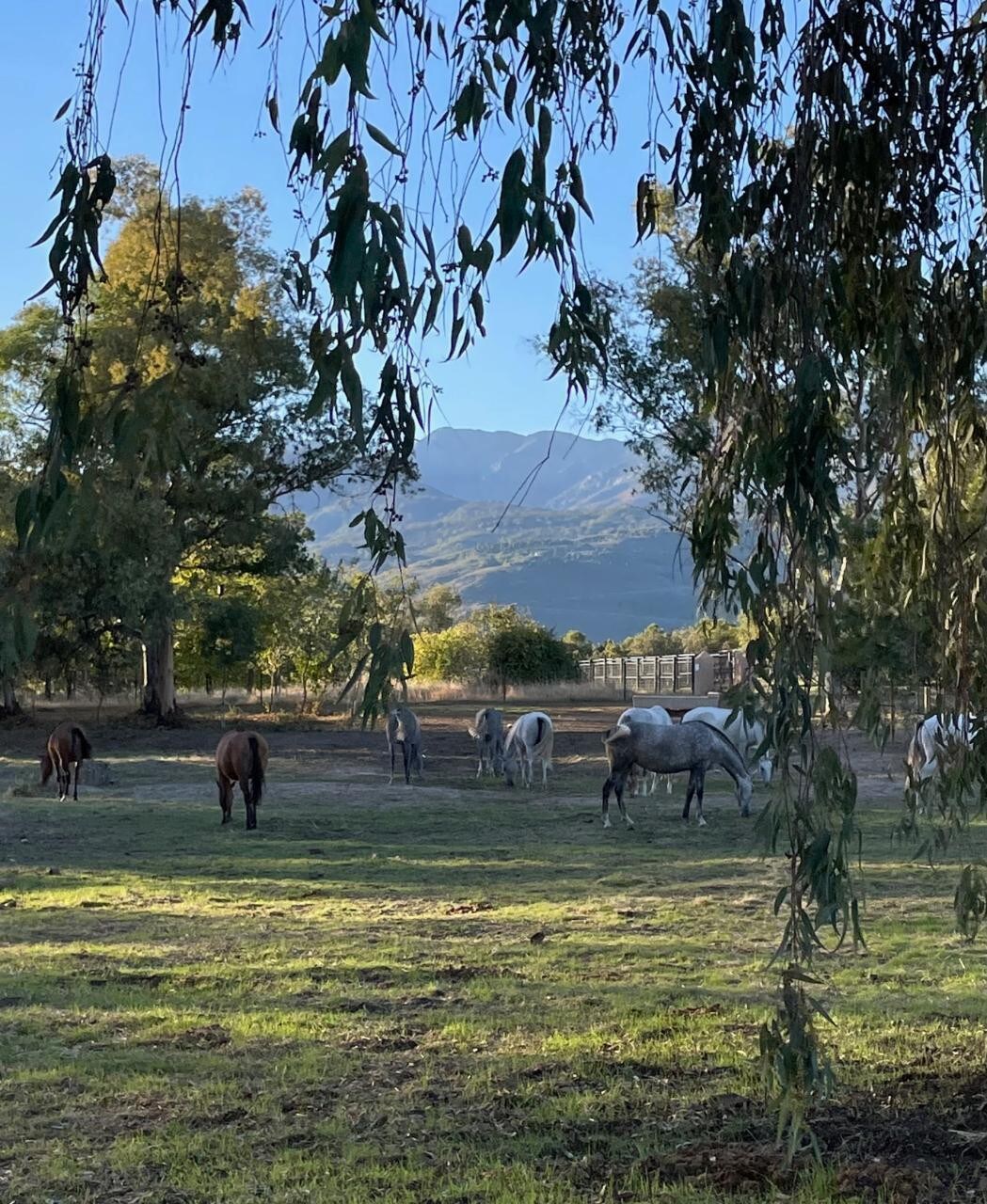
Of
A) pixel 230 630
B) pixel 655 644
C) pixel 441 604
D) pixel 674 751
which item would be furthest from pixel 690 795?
pixel 441 604

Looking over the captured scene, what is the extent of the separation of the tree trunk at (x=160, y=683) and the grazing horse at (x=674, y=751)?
1977 centimetres

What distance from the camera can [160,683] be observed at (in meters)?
34.9

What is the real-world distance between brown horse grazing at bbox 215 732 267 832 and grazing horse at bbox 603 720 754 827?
4049 millimetres

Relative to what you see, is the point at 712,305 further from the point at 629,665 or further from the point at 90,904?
the point at 629,665

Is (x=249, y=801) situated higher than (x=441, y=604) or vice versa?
(x=441, y=604)

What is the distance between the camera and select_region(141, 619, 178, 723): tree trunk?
34719mm

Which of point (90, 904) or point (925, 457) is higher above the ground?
point (925, 457)

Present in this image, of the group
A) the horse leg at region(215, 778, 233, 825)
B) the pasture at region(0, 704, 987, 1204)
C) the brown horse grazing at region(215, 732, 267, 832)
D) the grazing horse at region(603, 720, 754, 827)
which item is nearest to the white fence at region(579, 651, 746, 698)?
the grazing horse at region(603, 720, 754, 827)

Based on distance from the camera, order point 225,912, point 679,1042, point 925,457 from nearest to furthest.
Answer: point 925,457 → point 679,1042 → point 225,912

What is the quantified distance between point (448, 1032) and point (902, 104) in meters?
4.17

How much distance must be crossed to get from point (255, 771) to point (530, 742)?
720 centimetres

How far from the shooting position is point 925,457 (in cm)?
495

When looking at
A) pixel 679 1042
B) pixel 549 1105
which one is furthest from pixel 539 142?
pixel 679 1042

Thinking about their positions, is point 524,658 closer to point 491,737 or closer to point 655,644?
point 491,737
